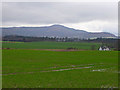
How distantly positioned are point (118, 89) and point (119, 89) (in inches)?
5.4

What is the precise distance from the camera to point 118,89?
49.1 ft

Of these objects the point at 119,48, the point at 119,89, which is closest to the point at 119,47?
the point at 119,48

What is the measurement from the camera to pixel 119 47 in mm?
92562

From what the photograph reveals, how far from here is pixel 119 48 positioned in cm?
9125

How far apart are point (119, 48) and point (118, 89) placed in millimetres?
79856

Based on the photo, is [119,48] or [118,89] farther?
[119,48]

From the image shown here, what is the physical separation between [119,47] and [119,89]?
266ft

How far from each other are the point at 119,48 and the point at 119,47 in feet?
4.75

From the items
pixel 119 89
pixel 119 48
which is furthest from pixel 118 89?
pixel 119 48

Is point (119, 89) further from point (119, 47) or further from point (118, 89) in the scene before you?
point (119, 47)

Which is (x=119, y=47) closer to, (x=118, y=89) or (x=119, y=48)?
(x=119, y=48)

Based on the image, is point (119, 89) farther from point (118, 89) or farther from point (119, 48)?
point (119, 48)

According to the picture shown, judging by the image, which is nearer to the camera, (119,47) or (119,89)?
(119,89)

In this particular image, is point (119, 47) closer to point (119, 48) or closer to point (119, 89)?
point (119, 48)
